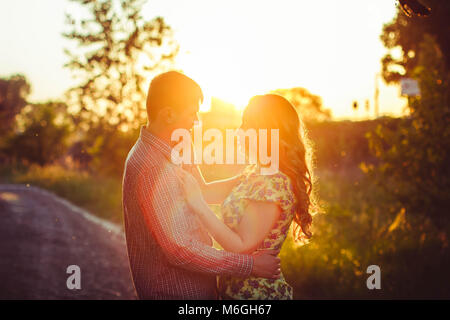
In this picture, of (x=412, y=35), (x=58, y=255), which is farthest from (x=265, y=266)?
(x=412, y=35)

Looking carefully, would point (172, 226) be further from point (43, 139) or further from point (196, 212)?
point (43, 139)

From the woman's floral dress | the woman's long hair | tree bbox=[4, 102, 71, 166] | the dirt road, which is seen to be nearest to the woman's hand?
the woman's floral dress

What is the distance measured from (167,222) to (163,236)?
0.08 m

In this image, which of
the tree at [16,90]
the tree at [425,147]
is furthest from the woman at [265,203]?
the tree at [16,90]

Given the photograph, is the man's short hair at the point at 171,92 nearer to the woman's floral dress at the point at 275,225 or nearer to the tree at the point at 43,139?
the woman's floral dress at the point at 275,225

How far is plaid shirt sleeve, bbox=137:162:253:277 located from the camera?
7.76ft

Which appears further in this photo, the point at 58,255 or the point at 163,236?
the point at 58,255

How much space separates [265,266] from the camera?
2619 millimetres

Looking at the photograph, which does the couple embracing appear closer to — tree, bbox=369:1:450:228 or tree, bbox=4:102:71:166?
tree, bbox=369:1:450:228

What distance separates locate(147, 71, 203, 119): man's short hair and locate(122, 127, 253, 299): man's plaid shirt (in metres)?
0.19

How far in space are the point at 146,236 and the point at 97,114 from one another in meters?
13.5

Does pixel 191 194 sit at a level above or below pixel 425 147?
below

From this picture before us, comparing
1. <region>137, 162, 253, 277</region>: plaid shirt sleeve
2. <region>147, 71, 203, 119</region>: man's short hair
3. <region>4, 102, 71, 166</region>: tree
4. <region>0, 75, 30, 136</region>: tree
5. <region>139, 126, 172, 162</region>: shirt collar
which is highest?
<region>0, 75, 30, 136</region>: tree

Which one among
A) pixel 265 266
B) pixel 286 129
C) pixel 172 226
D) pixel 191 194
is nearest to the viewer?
pixel 172 226
